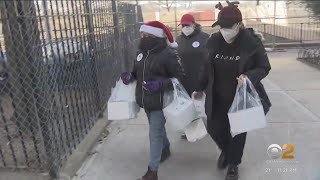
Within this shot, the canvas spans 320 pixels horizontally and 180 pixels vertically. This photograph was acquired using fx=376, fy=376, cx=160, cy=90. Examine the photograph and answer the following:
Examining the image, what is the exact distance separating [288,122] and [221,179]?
81.4 inches

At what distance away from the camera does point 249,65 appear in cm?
333

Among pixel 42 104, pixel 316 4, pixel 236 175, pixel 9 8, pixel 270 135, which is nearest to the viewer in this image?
pixel 9 8

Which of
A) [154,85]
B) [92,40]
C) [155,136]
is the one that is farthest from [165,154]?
[92,40]

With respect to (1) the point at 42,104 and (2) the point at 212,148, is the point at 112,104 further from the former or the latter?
(2) the point at 212,148

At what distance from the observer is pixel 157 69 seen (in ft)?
11.7

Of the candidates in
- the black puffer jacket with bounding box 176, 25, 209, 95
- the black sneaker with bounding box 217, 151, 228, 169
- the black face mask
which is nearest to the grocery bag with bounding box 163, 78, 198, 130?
the black face mask

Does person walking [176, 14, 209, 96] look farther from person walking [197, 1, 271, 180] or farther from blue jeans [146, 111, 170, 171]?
blue jeans [146, 111, 170, 171]

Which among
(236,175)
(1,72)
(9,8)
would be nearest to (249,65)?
(236,175)

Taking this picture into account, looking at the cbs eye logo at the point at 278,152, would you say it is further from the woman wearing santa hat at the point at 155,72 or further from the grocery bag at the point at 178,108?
the woman wearing santa hat at the point at 155,72

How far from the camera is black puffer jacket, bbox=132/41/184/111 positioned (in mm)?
3572

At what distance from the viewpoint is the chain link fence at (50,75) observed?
3.35m

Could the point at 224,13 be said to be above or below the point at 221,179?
above

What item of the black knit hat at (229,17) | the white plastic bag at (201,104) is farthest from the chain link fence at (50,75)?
the black knit hat at (229,17)

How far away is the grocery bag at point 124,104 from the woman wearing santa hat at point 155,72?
210mm
